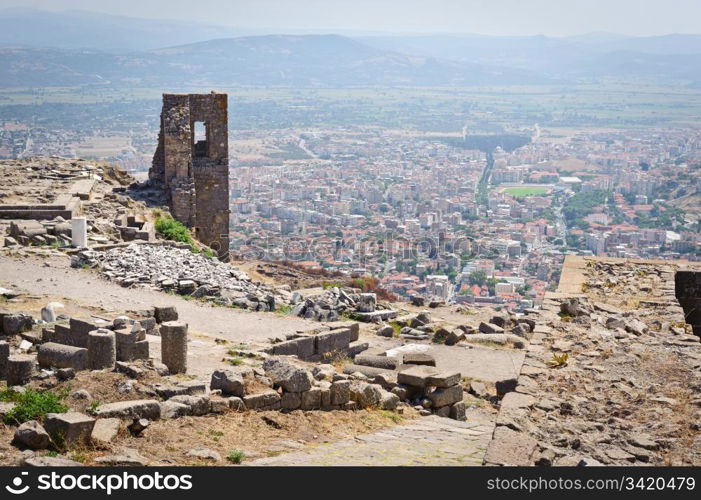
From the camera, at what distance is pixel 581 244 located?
4438 cm

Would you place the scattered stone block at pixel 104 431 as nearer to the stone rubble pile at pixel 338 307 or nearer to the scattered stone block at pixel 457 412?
the scattered stone block at pixel 457 412

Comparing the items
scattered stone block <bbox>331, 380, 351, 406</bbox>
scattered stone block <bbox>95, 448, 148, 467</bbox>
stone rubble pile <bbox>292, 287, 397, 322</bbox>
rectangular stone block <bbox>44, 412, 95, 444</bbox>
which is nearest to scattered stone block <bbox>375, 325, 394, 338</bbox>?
stone rubble pile <bbox>292, 287, 397, 322</bbox>

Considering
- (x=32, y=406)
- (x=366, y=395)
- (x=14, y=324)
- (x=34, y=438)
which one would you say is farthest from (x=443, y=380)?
(x=14, y=324)

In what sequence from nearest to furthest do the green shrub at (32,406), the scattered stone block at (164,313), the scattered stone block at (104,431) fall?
the scattered stone block at (104,431)
the green shrub at (32,406)
the scattered stone block at (164,313)

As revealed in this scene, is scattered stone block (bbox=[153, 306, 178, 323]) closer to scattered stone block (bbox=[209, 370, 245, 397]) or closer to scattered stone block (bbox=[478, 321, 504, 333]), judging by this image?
scattered stone block (bbox=[209, 370, 245, 397])

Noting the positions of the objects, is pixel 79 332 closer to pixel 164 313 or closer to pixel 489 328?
pixel 164 313

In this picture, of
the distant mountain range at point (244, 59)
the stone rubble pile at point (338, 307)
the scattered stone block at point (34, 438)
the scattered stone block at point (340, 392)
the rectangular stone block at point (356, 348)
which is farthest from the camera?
the distant mountain range at point (244, 59)

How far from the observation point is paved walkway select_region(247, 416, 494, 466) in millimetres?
8897

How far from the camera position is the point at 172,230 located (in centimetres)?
2386

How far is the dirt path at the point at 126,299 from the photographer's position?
1588 cm

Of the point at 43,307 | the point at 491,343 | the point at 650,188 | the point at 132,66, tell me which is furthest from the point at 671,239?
the point at 132,66

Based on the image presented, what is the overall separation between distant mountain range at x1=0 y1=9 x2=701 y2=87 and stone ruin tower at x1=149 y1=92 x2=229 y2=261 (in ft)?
179

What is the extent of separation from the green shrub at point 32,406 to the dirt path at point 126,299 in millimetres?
5314

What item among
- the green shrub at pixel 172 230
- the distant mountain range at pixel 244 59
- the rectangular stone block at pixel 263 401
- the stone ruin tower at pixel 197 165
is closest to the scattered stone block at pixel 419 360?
the rectangular stone block at pixel 263 401
